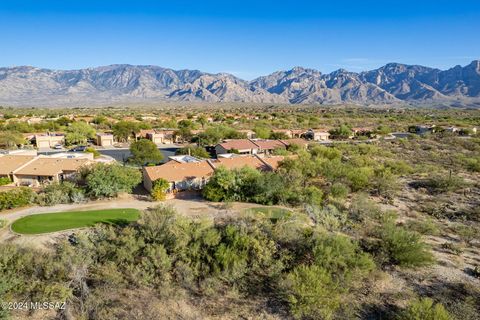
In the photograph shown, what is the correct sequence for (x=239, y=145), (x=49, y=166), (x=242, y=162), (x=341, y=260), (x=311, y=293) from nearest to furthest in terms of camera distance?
1. (x=311, y=293)
2. (x=341, y=260)
3. (x=49, y=166)
4. (x=242, y=162)
5. (x=239, y=145)

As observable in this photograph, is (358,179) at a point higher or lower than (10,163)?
lower

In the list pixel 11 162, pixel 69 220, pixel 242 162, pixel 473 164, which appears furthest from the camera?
pixel 473 164

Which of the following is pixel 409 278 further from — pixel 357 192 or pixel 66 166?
pixel 66 166

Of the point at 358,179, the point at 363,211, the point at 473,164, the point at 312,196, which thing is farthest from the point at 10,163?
the point at 473,164

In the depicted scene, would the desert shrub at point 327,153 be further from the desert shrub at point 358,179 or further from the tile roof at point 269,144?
the tile roof at point 269,144

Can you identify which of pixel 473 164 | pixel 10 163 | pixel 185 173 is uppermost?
pixel 10 163

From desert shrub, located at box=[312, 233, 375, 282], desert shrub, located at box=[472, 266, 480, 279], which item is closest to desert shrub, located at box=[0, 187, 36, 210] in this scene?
desert shrub, located at box=[312, 233, 375, 282]

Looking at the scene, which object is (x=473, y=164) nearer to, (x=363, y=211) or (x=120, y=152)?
(x=363, y=211)
